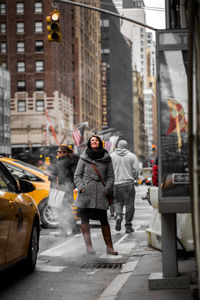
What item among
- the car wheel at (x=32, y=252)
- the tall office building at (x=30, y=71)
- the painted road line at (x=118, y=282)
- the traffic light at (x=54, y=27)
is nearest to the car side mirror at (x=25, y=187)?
the car wheel at (x=32, y=252)

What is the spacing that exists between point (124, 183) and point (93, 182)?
3609mm

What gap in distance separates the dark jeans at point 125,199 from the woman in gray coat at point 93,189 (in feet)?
10.6

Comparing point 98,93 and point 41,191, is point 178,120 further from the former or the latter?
point 98,93

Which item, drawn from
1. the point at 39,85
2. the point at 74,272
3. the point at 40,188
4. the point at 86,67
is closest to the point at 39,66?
the point at 39,85

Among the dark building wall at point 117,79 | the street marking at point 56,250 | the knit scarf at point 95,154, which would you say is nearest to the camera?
the knit scarf at point 95,154

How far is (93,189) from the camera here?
9031 millimetres

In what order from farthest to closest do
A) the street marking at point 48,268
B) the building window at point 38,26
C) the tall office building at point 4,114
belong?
the building window at point 38,26, the tall office building at point 4,114, the street marking at point 48,268

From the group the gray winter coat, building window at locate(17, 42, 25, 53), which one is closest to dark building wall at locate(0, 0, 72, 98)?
building window at locate(17, 42, 25, 53)

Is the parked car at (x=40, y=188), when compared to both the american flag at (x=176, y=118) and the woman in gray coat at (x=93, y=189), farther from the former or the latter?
the american flag at (x=176, y=118)

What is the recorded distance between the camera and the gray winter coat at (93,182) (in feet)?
29.5

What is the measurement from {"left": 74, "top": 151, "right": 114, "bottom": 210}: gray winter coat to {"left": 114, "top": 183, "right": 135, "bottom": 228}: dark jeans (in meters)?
3.27

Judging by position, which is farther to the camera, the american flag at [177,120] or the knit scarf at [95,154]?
the knit scarf at [95,154]

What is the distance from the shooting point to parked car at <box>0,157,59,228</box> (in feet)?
43.9

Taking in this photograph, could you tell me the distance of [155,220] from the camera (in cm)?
773
